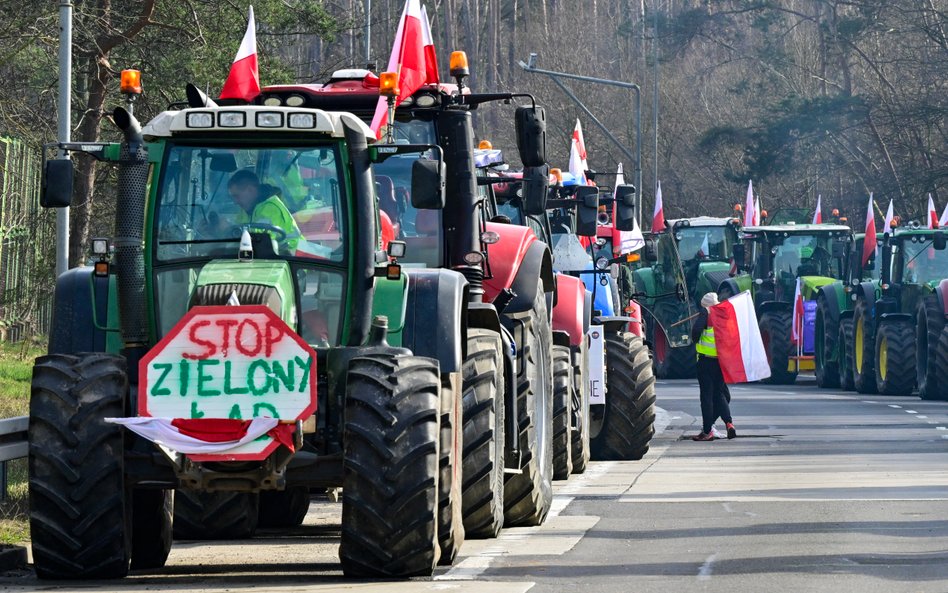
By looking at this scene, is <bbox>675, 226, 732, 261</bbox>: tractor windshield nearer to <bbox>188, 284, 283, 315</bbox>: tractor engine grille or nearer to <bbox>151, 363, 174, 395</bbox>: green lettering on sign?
<bbox>188, 284, 283, 315</bbox>: tractor engine grille

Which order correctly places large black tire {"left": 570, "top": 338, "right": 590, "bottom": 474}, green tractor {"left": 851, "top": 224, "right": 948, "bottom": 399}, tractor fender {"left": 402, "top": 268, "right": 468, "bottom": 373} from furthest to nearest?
green tractor {"left": 851, "top": 224, "right": 948, "bottom": 399}
large black tire {"left": 570, "top": 338, "right": 590, "bottom": 474}
tractor fender {"left": 402, "top": 268, "right": 468, "bottom": 373}

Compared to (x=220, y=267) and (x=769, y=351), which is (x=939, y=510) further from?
(x=769, y=351)

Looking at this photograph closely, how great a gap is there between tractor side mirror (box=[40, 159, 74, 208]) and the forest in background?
1179 cm

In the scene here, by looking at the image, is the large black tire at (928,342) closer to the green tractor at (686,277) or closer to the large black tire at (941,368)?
the large black tire at (941,368)

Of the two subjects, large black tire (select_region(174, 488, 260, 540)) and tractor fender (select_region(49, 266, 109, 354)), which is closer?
tractor fender (select_region(49, 266, 109, 354))

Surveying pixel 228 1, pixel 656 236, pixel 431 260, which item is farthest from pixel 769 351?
pixel 431 260

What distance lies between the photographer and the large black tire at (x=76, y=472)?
9.47 meters

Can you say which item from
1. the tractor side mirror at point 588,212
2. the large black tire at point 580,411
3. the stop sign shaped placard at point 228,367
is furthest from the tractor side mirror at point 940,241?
the stop sign shaped placard at point 228,367

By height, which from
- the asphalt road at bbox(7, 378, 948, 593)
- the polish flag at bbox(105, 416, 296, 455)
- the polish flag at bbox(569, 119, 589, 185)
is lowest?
the asphalt road at bbox(7, 378, 948, 593)

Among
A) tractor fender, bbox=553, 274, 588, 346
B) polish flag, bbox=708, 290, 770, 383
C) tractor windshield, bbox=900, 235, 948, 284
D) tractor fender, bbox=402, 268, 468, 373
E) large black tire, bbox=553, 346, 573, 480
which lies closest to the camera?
tractor fender, bbox=402, 268, 468, 373

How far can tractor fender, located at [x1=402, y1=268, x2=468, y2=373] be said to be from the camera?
1028 centimetres

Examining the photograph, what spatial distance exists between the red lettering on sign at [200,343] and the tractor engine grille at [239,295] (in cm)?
19

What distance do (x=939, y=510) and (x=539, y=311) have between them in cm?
304

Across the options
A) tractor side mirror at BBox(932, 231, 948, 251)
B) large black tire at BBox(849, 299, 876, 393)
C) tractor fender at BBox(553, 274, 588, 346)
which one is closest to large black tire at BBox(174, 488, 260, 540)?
tractor fender at BBox(553, 274, 588, 346)
